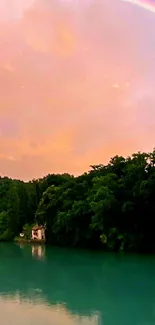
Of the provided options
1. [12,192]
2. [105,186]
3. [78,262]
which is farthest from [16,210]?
[78,262]

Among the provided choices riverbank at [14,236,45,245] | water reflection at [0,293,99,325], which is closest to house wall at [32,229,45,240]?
riverbank at [14,236,45,245]

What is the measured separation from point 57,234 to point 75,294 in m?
15.0

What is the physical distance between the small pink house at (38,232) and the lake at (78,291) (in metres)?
8.47

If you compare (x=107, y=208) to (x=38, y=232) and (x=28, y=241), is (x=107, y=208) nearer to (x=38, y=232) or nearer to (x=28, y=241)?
(x=38, y=232)

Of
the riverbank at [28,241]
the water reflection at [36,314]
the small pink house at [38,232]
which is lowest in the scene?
the water reflection at [36,314]

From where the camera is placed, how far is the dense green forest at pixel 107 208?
2155 cm

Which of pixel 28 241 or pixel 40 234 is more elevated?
pixel 40 234

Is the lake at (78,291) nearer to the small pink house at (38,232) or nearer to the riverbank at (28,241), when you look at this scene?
the small pink house at (38,232)

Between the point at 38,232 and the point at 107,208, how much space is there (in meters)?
8.31

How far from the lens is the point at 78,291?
11.7 metres

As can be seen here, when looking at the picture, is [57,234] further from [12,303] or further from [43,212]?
[12,303]

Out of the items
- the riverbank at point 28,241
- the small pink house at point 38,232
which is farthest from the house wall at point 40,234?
the riverbank at point 28,241

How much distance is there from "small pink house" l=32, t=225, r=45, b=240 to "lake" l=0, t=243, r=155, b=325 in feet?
27.8

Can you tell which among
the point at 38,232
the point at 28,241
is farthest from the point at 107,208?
the point at 28,241
